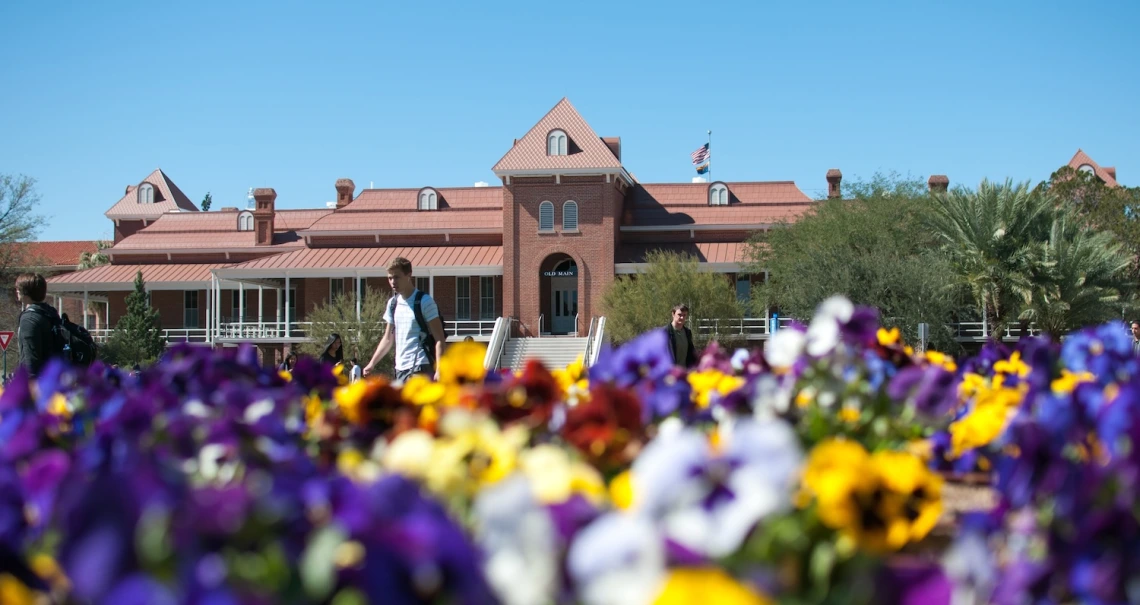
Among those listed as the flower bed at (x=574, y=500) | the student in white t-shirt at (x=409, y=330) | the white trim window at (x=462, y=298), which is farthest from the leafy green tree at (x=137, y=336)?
the flower bed at (x=574, y=500)

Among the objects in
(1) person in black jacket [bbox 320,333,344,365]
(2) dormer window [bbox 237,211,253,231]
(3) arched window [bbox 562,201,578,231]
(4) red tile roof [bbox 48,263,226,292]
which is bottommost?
(1) person in black jacket [bbox 320,333,344,365]

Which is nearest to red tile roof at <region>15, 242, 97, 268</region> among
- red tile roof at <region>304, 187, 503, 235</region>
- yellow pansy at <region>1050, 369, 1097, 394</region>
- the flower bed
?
red tile roof at <region>304, 187, 503, 235</region>

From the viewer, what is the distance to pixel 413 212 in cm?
4684

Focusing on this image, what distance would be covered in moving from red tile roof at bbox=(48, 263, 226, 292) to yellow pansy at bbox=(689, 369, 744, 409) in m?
46.3

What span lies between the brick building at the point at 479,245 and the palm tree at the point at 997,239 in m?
9.95

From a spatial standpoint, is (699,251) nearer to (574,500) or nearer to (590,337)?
(590,337)

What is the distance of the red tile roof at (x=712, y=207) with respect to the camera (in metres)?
44.7

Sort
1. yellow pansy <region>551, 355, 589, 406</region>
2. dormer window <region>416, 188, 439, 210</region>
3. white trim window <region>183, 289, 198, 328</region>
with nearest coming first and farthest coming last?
yellow pansy <region>551, 355, 589, 406</region> < dormer window <region>416, 188, 439, 210</region> < white trim window <region>183, 289, 198, 328</region>

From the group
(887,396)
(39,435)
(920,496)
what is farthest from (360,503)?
(887,396)

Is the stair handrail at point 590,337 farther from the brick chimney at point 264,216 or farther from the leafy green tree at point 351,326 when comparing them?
the brick chimney at point 264,216

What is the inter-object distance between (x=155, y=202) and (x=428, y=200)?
20303 mm

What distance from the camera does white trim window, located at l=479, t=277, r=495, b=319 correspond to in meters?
44.8

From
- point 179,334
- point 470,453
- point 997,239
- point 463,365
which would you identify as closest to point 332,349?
point 463,365

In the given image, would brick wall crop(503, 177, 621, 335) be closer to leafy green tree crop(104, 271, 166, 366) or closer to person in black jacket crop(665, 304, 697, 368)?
leafy green tree crop(104, 271, 166, 366)
